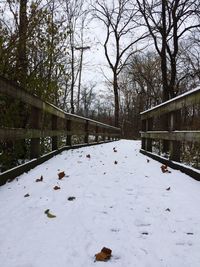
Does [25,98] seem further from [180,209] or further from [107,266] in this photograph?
→ [107,266]

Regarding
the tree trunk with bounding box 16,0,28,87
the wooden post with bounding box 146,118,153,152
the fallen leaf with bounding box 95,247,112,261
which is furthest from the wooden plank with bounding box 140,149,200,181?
the tree trunk with bounding box 16,0,28,87

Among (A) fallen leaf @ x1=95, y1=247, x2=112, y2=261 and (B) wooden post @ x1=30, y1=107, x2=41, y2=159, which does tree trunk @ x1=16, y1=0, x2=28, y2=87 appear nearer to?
(B) wooden post @ x1=30, y1=107, x2=41, y2=159

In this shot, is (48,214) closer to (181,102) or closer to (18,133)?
(18,133)

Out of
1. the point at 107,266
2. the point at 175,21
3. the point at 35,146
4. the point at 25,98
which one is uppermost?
the point at 175,21

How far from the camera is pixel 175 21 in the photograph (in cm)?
1339

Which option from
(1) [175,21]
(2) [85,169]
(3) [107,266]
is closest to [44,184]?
(2) [85,169]

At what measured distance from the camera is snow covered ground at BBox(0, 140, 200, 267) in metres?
2.05

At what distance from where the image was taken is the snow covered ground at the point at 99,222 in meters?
2.05

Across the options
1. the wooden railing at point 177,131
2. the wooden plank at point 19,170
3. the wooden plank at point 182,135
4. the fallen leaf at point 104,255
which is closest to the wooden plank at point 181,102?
the wooden railing at point 177,131

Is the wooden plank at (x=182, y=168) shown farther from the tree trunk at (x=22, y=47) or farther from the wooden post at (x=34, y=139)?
the tree trunk at (x=22, y=47)

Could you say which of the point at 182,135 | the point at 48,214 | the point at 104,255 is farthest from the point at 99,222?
the point at 182,135

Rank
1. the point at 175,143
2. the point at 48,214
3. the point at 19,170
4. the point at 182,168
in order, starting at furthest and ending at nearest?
the point at 175,143 → the point at 182,168 → the point at 19,170 → the point at 48,214

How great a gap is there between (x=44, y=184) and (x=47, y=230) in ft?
5.51

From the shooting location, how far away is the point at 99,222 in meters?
2.67
